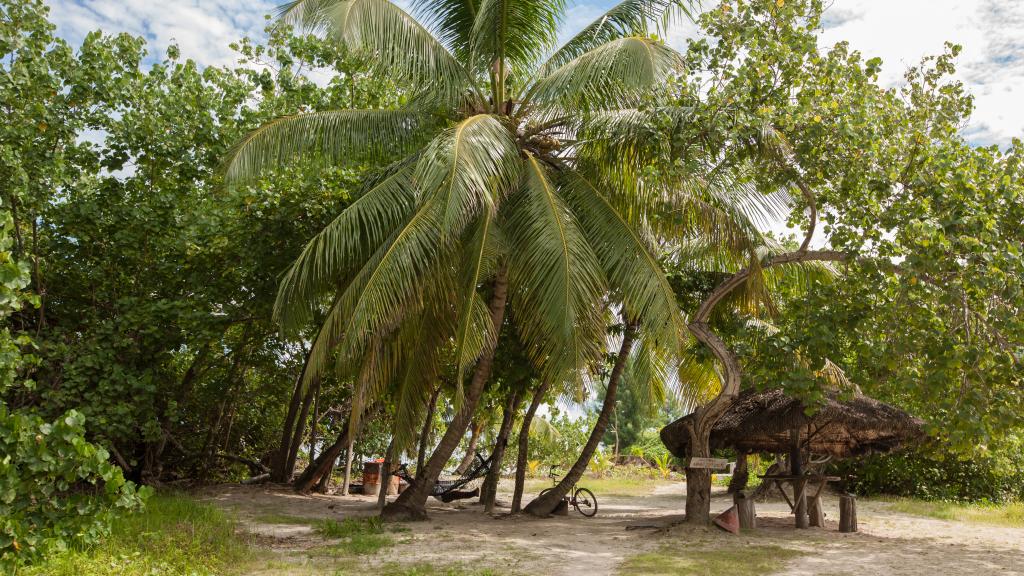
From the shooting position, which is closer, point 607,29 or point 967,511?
point 607,29

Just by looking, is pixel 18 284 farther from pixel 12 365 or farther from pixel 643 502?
pixel 643 502

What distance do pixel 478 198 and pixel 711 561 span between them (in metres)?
4.58

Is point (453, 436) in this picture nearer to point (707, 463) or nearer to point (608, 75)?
point (707, 463)

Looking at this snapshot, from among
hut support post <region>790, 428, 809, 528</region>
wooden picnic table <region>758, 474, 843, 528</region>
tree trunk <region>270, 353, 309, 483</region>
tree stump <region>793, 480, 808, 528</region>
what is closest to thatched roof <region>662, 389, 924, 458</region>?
hut support post <region>790, 428, 809, 528</region>

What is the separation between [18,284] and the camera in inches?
222

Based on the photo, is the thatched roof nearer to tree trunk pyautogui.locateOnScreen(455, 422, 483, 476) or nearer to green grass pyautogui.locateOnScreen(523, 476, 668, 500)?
tree trunk pyautogui.locateOnScreen(455, 422, 483, 476)

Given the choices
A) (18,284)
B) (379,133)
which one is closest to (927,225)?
(379,133)

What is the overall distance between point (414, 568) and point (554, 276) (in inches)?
125

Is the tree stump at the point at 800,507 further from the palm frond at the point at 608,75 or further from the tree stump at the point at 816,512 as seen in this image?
the palm frond at the point at 608,75

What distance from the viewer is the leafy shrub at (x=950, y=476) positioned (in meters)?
16.0

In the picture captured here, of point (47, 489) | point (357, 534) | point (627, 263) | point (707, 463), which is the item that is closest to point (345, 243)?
point (627, 263)

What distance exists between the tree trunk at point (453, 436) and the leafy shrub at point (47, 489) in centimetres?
437

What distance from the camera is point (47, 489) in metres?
6.37

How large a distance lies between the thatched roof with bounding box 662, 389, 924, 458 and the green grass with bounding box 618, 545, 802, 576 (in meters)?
1.88
